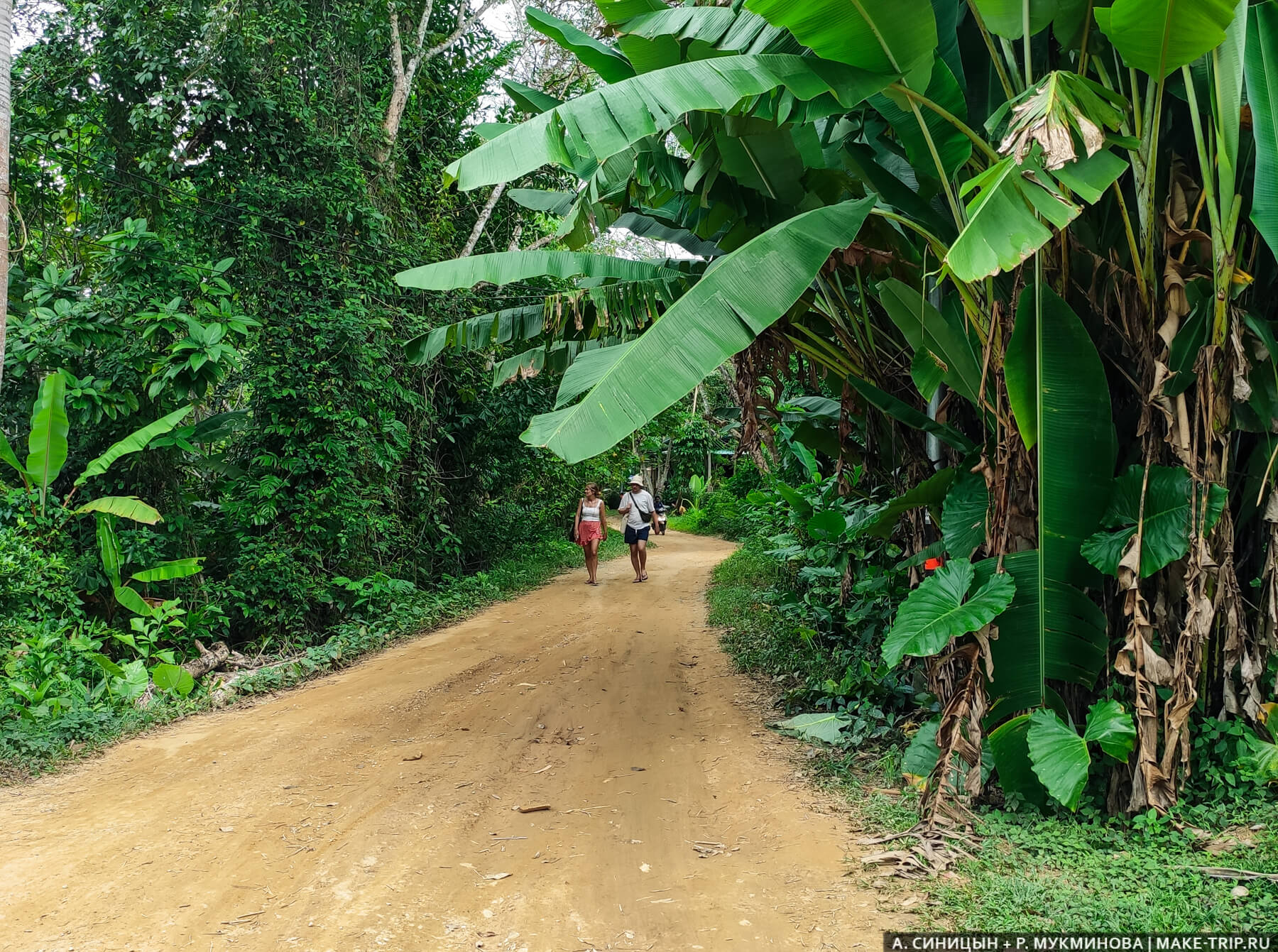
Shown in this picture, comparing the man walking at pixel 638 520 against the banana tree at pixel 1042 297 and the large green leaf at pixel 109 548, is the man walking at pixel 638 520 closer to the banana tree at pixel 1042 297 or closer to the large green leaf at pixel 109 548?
the large green leaf at pixel 109 548

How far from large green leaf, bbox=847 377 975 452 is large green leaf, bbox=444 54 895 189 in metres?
1.83

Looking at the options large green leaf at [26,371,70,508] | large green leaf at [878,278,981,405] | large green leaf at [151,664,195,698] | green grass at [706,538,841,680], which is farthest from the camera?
large green leaf at [26,371,70,508]

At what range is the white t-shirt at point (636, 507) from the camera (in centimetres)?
1266

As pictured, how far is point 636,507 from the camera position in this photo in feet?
41.8

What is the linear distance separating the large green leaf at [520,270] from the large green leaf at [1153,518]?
2.98 metres

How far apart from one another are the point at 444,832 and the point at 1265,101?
4.91 m

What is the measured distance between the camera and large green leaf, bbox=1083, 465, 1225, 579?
3471 millimetres

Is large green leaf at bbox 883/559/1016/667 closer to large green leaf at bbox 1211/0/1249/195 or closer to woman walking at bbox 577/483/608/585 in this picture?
large green leaf at bbox 1211/0/1249/195

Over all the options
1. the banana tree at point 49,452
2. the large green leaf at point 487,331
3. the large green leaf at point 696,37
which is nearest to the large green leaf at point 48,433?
the banana tree at point 49,452

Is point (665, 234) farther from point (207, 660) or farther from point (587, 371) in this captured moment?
point (207, 660)

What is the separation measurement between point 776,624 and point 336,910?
541 centimetres

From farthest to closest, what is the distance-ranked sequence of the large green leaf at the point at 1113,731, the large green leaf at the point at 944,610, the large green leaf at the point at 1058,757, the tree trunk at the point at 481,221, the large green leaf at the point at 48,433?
the tree trunk at the point at 481,221, the large green leaf at the point at 48,433, the large green leaf at the point at 944,610, the large green leaf at the point at 1113,731, the large green leaf at the point at 1058,757

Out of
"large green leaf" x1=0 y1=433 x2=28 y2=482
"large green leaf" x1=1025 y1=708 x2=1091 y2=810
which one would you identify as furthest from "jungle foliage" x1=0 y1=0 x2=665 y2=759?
"large green leaf" x1=1025 y1=708 x2=1091 y2=810

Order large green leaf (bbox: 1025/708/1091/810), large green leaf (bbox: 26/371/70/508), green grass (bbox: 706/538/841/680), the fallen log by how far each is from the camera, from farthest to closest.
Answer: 1. the fallen log
2. large green leaf (bbox: 26/371/70/508)
3. green grass (bbox: 706/538/841/680)
4. large green leaf (bbox: 1025/708/1091/810)
